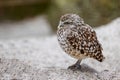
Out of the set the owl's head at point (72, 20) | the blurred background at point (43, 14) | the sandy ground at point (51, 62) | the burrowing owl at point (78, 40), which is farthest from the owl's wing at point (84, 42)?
the blurred background at point (43, 14)

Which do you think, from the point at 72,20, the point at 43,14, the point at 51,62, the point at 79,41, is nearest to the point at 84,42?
the point at 79,41

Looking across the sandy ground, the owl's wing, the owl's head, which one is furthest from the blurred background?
the owl's wing

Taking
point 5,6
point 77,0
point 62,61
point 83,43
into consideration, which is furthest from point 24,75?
point 5,6

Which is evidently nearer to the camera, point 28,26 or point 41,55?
point 41,55

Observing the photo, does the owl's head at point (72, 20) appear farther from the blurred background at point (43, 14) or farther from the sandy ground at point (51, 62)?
the blurred background at point (43, 14)

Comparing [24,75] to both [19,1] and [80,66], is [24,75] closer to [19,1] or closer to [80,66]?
[80,66]

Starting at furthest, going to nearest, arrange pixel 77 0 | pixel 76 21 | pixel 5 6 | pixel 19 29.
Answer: pixel 5 6 < pixel 19 29 < pixel 77 0 < pixel 76 21
